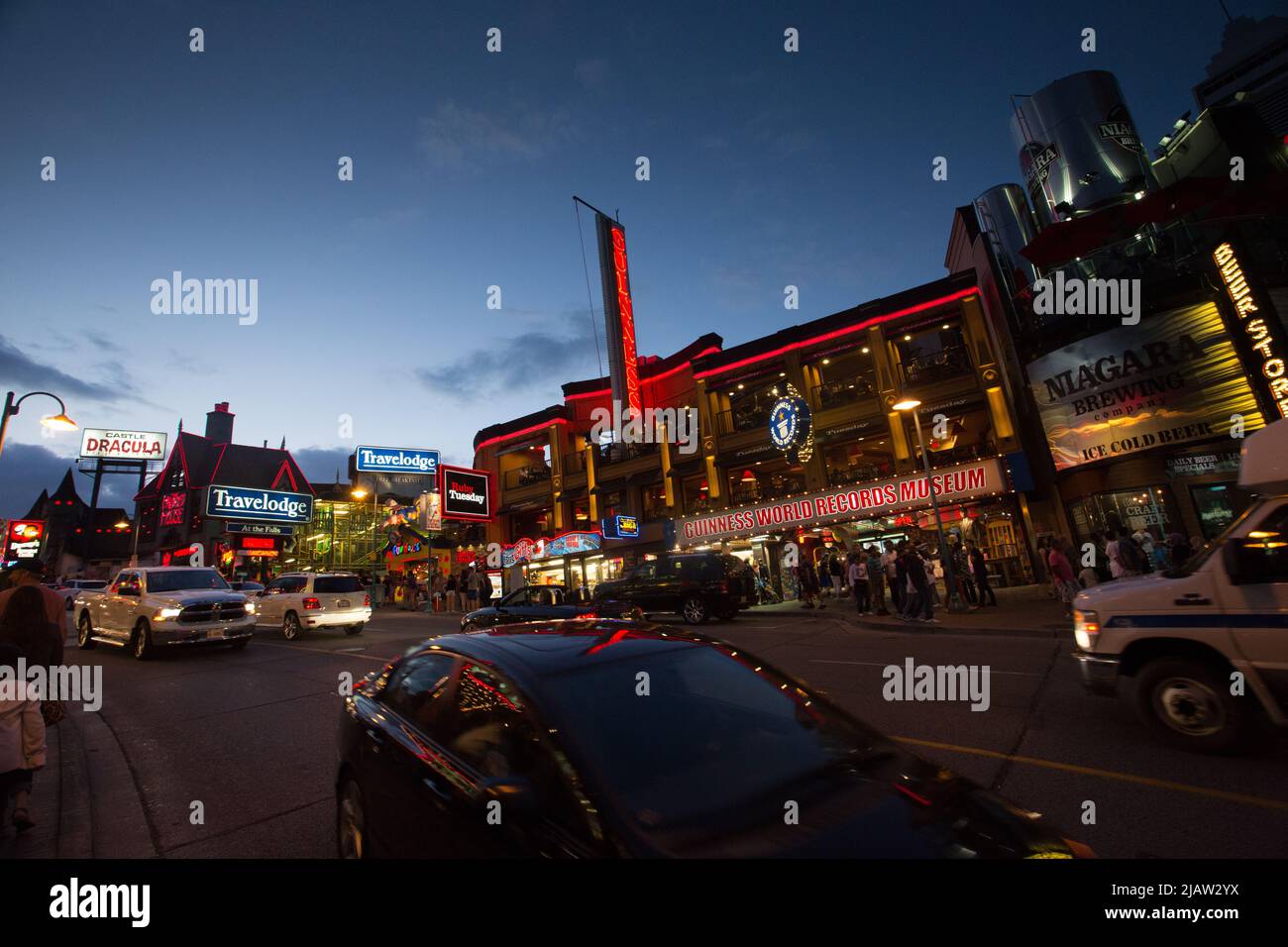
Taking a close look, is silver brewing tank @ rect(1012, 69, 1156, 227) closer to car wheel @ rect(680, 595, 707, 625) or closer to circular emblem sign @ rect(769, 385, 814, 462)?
circular emblem sign @ rect(769, 385, 814, 462)

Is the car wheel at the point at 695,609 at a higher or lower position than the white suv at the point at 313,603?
lower

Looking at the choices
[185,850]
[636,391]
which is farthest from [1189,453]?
[185,850]

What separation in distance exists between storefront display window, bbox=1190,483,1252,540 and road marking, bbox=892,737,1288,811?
17.0 metres

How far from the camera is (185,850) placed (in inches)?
147

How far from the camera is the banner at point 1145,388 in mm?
15609

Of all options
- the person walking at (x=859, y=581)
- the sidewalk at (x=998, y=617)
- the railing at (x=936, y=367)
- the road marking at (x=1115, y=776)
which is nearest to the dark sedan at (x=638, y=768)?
the road marking at (x=1115, y=776)

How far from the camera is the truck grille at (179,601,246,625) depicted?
12039 millimetres

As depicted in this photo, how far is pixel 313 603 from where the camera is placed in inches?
639

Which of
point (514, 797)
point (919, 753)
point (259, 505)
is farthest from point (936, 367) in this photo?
point (259, 505)

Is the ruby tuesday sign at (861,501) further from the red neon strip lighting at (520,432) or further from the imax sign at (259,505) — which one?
the imax sign at (259,505)

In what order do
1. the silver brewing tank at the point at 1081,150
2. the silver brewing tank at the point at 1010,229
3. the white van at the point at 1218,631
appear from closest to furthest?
the white van at the point at 1218,631
the silver brewing tank at the point at 1081,150
the silver brewing tank at the point at 1010,229

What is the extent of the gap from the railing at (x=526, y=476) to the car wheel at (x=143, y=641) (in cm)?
2133

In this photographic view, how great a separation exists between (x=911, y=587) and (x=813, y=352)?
1252 centimetres
